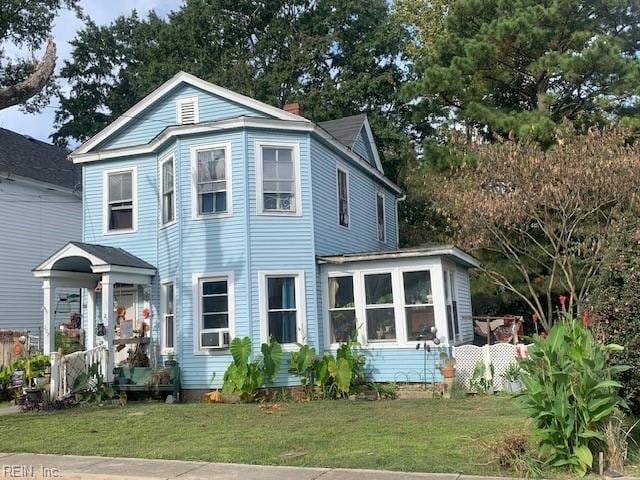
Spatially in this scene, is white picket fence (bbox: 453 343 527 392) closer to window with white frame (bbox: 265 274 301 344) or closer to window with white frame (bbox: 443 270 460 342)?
window with white frame (bbox: 443 270 460 342)

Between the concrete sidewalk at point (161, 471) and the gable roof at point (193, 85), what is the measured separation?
9146 mm

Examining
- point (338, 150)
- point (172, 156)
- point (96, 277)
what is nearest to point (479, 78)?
point (338, 150)

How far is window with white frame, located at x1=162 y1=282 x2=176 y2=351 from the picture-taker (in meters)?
15.0

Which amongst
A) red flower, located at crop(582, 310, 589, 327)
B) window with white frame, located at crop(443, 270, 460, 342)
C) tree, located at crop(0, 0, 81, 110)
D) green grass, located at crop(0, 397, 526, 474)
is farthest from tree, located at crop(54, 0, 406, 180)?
red flower, located at crop(582, 310, 589, 327)

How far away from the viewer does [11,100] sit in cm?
1264

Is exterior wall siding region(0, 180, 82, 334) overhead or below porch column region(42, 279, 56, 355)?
overhead

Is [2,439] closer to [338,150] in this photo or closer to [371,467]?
[371,467]

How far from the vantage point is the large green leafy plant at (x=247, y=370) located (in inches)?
513

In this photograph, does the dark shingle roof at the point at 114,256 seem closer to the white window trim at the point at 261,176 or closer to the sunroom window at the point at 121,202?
the sunroom window at the point at 121,202

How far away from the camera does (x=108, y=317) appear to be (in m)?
14.0

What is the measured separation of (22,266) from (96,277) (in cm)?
708

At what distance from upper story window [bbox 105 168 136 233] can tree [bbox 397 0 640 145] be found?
10.8 meters

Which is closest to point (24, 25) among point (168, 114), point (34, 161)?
point (34, 161)

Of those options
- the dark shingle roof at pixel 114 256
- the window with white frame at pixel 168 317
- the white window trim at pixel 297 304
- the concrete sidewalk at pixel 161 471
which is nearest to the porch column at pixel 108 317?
the dark shingle roof at pixel 114 256
